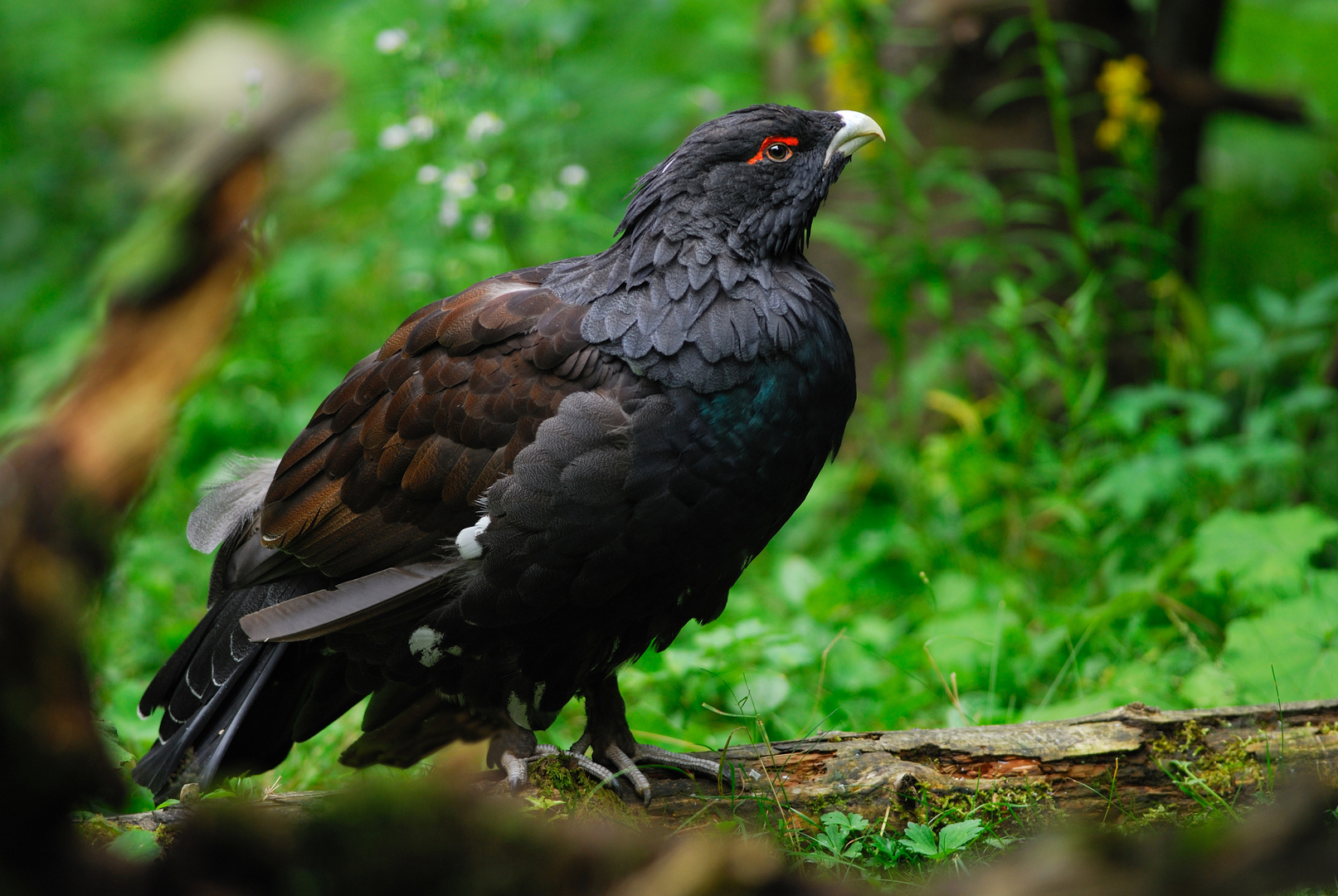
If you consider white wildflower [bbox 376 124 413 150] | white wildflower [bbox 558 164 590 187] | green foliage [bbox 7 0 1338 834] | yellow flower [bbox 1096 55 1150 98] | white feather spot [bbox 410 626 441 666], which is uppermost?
white wildflower [bbox 376 124 413 150]

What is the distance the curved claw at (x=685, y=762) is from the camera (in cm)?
317

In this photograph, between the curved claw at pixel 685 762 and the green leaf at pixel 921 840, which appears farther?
the curved claw at pixel 685 762

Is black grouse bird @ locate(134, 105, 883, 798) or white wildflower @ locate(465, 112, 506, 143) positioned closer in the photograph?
black grouse bird @ locate(134, 105, 883, 798)

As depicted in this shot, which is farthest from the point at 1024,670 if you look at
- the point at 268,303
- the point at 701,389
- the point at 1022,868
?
the point at 268,303

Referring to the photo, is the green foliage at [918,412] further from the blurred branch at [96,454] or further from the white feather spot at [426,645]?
the blurred branch at [96,454]

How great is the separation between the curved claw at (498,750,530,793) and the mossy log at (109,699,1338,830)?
496 mm

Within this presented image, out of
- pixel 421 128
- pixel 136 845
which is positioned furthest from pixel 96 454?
pixel 421 128

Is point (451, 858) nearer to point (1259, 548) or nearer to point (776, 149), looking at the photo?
point (776, 149)

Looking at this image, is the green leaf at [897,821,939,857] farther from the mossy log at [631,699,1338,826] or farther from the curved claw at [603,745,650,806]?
the curved claw at [603,745,650,806]

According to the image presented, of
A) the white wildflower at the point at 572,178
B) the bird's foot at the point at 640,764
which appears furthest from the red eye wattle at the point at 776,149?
the white wildflower at the point at 572,178

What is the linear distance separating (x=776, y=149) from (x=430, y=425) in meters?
1.35

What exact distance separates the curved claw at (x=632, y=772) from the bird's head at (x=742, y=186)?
1.55 m

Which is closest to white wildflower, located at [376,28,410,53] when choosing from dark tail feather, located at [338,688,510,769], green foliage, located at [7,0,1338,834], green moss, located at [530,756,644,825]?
green foliage, located at [7,0,1338,834]

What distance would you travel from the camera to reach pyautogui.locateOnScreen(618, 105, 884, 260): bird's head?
10.8ft
